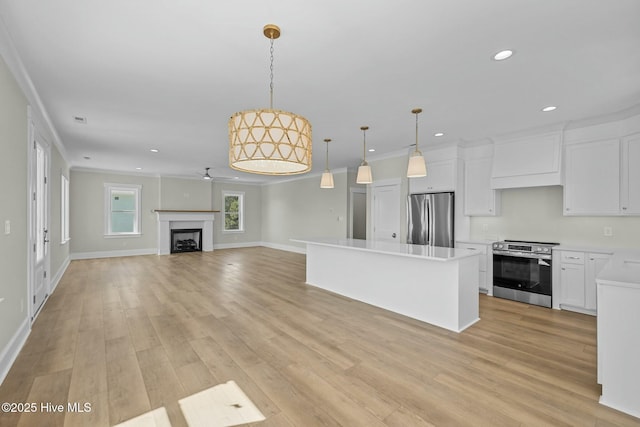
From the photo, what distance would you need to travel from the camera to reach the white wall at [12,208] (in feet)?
7.57

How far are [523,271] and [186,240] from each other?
926cm

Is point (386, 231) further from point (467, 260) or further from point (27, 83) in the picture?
point (27, 83)

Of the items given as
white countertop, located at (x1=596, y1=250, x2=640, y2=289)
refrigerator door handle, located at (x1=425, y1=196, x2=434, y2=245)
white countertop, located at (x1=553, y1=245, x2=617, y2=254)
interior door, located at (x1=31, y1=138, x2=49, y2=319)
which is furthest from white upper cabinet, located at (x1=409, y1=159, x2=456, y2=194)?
interior door, located at (x1=31, y1=138, x2=49, y2=319)

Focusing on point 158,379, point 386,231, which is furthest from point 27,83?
point 386,231

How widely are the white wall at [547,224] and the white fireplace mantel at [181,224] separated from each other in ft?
26.4

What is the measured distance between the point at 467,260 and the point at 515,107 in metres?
1.97

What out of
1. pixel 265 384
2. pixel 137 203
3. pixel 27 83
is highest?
A: pixel 27 83

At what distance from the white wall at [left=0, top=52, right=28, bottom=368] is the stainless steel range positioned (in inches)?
226

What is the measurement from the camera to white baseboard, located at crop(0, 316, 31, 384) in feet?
7.45

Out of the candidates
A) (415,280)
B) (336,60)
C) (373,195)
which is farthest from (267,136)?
(373,195)

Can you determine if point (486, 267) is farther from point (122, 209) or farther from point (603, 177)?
point (122, 209)

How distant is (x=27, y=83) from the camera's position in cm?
281

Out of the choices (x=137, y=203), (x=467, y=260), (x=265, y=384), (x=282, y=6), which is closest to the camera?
(x=282, y=6)

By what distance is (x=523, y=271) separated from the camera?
13.8 ft
